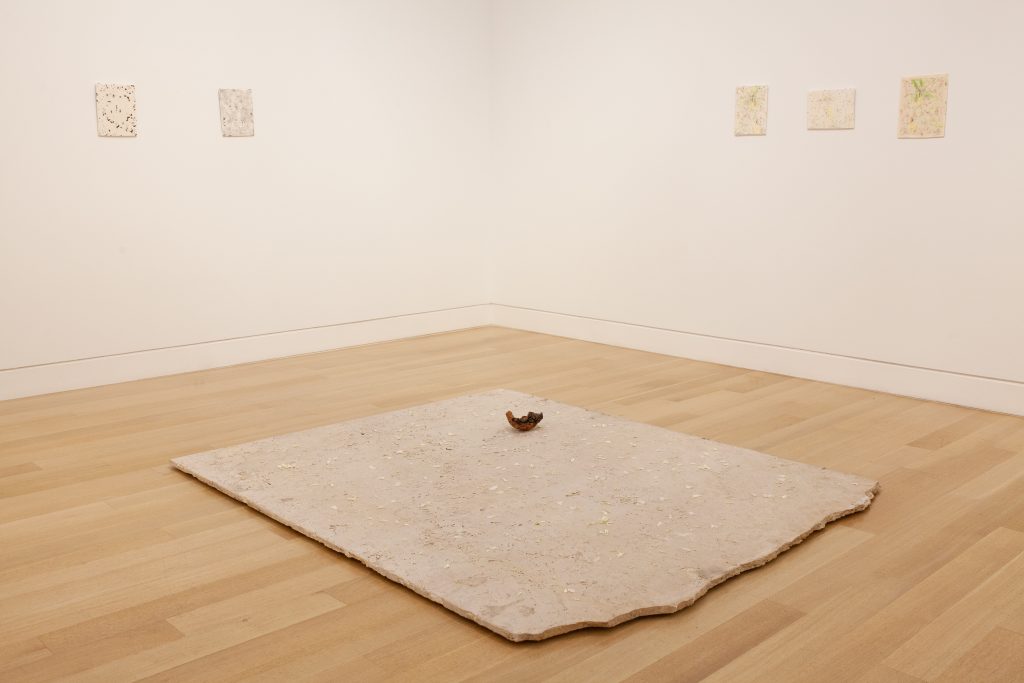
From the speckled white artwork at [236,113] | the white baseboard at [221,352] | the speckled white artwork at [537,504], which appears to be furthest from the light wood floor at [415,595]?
the speckled white artwork at [236,113]

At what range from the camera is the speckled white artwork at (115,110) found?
4148 mm

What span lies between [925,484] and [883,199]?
1.55 meters

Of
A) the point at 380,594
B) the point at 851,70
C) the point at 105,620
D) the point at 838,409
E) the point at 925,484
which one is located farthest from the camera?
the point at 851,70

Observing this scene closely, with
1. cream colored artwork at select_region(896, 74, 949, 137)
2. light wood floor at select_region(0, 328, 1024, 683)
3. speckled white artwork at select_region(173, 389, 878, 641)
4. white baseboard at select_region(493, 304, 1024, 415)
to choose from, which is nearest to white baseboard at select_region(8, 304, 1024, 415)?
white baseboard at select_region(493, 304, 1024, 415)

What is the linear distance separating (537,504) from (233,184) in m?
2.75

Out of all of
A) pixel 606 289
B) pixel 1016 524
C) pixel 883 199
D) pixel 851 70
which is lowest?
pixel 1016 524

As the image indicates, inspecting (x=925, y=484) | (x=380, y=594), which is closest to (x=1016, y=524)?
(x=925, y=484)

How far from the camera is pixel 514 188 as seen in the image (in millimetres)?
5664

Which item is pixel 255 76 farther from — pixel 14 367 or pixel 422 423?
pixel 422 423

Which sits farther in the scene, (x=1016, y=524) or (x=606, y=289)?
(x=606, y=289)

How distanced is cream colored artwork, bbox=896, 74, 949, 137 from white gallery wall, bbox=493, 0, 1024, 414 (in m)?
0.04

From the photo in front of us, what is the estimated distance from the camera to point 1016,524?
2541mm

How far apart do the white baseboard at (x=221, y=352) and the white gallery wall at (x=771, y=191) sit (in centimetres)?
54

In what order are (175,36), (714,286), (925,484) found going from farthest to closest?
(714,286)
(175,36)
(925,484)
